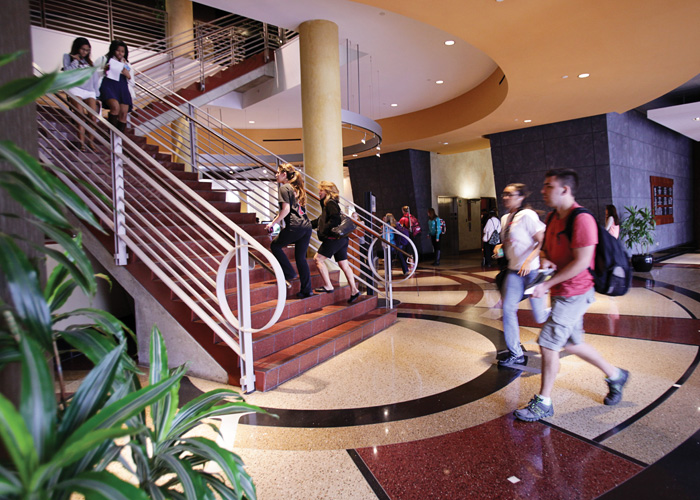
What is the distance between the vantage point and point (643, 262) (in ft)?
30.3

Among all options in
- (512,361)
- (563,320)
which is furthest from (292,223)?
(563,320)

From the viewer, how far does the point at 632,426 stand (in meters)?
2.58

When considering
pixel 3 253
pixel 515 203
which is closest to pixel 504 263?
pixel 515 203

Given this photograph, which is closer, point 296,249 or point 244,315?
point 244,315

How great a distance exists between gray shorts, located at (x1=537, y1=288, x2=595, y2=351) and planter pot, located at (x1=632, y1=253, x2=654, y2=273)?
8.06 m

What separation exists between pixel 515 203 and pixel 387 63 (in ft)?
19.6

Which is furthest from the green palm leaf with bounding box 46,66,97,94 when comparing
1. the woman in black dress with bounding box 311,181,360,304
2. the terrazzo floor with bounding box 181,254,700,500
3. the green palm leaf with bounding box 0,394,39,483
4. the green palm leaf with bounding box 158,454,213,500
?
the woman in black dress with bounding box 311,181,360,304

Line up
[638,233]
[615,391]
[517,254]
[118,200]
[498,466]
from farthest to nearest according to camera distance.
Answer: [638,233] < [118,200] < [517,254] < [615,391] < [498,466]

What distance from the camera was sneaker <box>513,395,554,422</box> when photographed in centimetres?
268

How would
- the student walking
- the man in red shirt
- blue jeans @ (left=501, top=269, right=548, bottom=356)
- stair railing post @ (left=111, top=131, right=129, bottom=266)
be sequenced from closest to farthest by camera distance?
the man in red shirt, the student walking, blue jeans @ (left=501, top=269, right=548, bottom=356), stair railing post @ (left=111, top=131, right=129, bottom=266)

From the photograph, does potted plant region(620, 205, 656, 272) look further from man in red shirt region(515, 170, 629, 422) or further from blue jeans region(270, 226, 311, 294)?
blue jeans region(270, 226, 311, 294)

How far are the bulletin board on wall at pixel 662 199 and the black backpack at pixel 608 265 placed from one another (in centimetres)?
1178

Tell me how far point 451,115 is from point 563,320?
9.70 meters

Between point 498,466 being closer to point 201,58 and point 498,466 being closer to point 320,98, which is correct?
point 320,98
